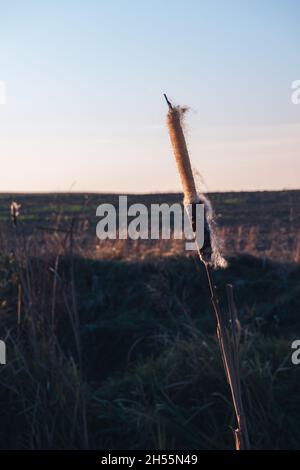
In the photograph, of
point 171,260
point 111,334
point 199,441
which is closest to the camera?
point 199,441

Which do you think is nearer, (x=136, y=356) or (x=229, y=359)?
(x=229, y=359)

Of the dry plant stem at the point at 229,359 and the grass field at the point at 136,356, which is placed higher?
the grass field at the point at 136,356

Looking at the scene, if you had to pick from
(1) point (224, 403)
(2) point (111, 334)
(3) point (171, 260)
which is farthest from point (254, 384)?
(3) point (171, 260)

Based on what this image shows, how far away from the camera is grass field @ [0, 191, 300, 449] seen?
505 cm

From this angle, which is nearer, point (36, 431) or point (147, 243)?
point (36, 431)

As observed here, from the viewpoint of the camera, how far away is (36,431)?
16.7ft

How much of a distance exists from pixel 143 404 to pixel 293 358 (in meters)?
1.02

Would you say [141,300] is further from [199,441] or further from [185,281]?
[199,441]

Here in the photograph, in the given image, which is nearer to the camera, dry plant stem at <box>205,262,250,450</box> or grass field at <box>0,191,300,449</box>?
dry plant stem at <box>205,262,250,450</box>

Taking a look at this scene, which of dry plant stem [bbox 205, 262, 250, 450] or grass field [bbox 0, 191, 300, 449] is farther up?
grass field [bbox 0, 191, 300, 449]

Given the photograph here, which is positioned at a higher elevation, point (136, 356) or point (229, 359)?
point (136, 356)

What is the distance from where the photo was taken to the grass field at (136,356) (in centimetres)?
505

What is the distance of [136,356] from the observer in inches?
252

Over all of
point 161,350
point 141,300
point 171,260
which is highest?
point 171,260
